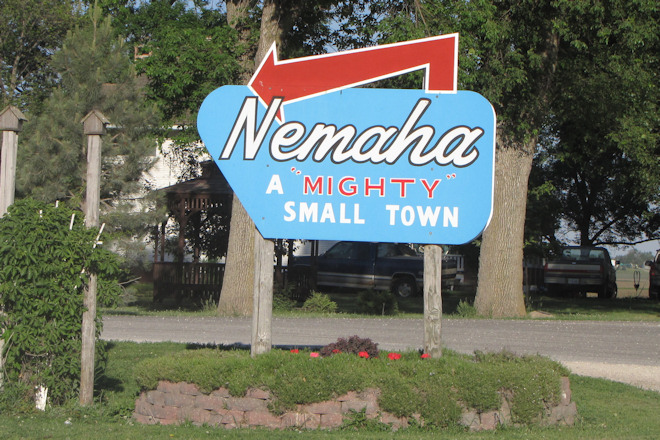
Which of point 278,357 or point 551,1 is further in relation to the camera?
point 551,1

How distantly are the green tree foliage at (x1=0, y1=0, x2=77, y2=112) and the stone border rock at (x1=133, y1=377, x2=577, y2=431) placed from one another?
27.6 m

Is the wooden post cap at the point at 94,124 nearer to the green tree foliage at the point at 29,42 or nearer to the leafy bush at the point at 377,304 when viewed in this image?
the leafy bush at the point at 377,304

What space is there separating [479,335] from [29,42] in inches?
1093

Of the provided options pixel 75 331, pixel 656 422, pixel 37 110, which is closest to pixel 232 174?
pixel 75 331

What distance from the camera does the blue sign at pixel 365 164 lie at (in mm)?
7836

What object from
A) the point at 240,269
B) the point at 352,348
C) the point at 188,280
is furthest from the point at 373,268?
the point at 352,348

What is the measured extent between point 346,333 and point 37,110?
10.8 metres

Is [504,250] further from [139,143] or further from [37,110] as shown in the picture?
[37,110]

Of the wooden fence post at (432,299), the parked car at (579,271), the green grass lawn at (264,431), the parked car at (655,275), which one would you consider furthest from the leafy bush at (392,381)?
the parked car at (655,275)

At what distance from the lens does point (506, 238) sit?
17375 millimetres

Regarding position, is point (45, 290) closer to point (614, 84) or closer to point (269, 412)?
point (269, 412)

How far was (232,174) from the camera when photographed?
7941mm

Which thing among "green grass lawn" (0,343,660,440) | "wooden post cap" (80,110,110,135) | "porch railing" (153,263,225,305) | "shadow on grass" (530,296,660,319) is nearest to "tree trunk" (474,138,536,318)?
"shadow on grass" (530,296,660,319)

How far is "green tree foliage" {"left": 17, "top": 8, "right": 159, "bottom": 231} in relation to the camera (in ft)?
49.4
